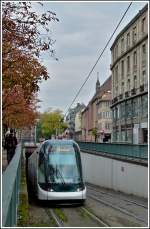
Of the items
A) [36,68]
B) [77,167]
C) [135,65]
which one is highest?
[135,65]

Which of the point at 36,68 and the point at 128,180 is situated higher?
the point at 36,68

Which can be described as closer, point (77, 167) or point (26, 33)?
point (26, 33)

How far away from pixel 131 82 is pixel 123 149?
3891 cm

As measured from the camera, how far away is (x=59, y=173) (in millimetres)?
22562

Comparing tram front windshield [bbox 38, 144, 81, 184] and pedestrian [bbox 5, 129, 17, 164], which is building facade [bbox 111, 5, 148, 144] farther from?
tram front windshield [bbox 38, 144, 81, 184]

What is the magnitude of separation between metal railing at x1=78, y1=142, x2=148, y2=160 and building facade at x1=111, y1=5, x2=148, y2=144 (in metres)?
14.5

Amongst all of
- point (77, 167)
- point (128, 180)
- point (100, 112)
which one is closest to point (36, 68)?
point (77, 167)

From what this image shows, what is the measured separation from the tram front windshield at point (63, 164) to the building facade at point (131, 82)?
3877 centimetres

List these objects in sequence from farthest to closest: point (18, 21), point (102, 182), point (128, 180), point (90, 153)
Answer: point (90, 153) → point (102, 182) → point (128, 180) → point (18, 21)

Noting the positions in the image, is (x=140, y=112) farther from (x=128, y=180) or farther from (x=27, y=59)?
(x=27, y=59)

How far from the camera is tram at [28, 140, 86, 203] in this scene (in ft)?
71.6

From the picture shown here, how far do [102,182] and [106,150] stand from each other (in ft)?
8.23

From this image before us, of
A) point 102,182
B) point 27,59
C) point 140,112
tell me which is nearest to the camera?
point 27,59

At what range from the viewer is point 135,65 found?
7106 centimetres
